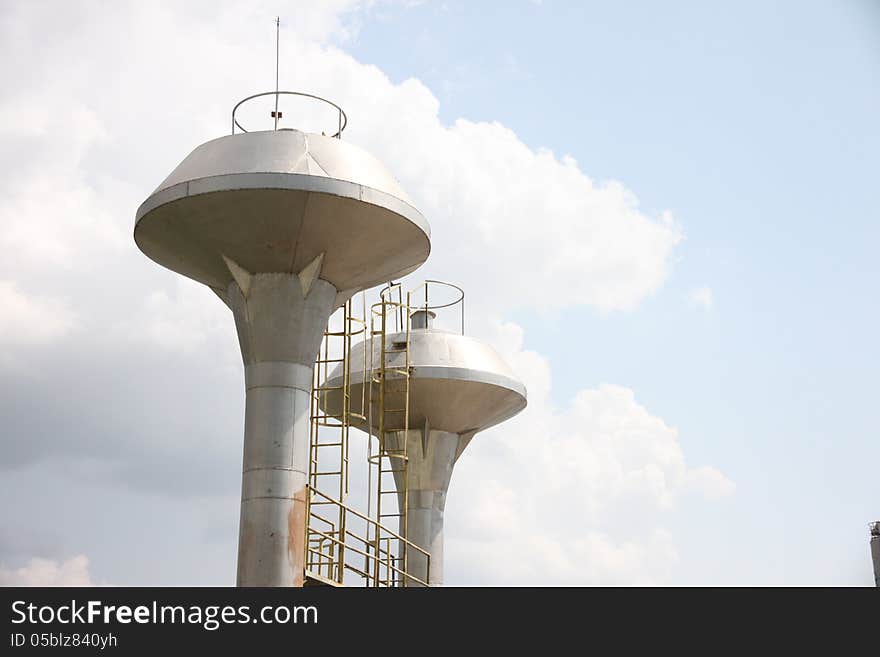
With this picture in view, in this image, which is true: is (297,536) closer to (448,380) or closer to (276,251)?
(276,251)

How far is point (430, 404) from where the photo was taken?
87.3ft

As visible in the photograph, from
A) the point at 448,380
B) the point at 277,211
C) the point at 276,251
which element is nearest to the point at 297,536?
the point at 276,251

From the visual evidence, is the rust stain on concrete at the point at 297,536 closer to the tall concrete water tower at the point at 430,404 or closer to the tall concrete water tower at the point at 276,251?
the tall concrete water tower at the point at 276,251

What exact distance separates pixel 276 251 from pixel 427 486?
1168 cm

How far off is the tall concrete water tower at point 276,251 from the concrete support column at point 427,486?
9718 mm

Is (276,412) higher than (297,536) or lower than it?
higher

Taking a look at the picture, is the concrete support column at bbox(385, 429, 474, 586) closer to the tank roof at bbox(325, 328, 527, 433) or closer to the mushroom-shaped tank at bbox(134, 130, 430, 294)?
the tank roof at bbox(325, 328, 527, 433)

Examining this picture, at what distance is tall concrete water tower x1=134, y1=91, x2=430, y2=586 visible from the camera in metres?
16.6

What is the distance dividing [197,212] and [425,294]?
11.4 meters

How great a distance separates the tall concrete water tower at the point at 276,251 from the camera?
54.6 feet

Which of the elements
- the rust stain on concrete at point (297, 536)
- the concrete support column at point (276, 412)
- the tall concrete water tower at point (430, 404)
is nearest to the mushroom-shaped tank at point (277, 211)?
the concrete support column at point (276, 412)
